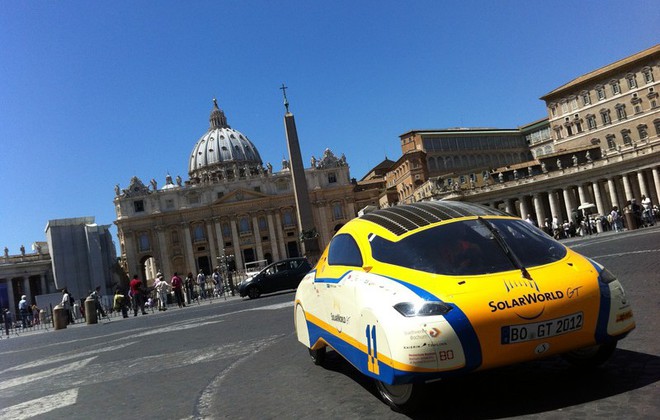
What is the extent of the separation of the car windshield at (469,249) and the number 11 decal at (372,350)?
1.62 feet

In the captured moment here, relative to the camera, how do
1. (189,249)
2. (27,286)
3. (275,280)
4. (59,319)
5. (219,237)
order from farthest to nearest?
(219,237)
(189,249)
(27,286)
(275,280)
(59,319)

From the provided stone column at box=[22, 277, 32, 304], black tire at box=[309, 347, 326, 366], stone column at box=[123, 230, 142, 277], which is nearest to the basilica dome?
stone column at box=[123, 230, 142, 277]

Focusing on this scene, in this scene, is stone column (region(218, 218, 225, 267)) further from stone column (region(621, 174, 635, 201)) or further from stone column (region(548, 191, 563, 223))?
stone column (region(621, 174, 635, 201))

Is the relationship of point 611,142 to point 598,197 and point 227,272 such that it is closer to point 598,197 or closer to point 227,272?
point 598,197

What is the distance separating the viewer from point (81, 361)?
877 cm

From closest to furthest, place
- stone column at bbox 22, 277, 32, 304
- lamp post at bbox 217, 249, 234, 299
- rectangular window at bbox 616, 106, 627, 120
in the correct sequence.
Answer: lamp post at bbox 217, 249, 234, 299, rectangular window at bbox 616, 106, 627, 120, stone column at bbox 22, 277, 32, 304

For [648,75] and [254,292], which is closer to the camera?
[254,292]

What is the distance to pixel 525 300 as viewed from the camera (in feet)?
11.8

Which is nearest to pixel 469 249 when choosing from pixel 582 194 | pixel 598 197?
pixel 598 197

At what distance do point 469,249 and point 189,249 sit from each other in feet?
322

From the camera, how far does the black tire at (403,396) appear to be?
3.70m

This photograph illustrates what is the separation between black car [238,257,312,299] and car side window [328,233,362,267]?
19.0m

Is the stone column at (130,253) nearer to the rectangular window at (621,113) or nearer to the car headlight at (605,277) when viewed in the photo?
the rectangular window at (621,113)

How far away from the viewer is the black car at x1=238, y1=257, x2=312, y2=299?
24.3 meters
